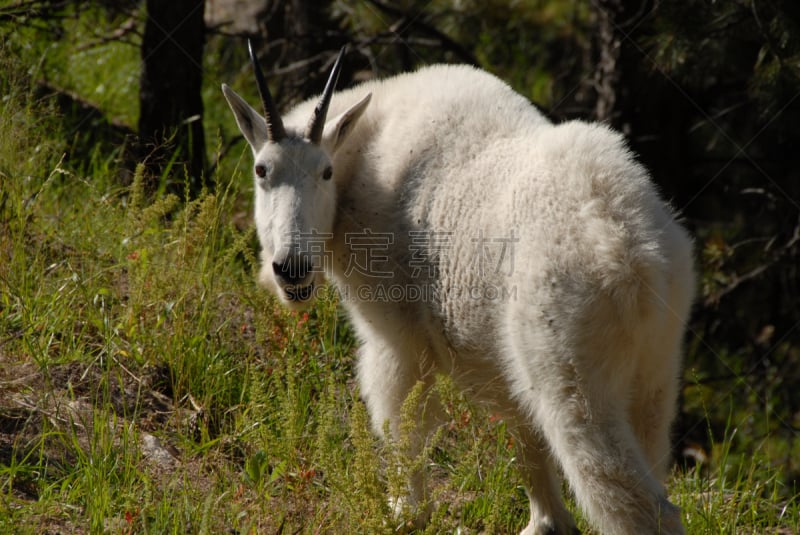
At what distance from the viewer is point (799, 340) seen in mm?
9227

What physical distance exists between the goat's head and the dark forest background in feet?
3.43

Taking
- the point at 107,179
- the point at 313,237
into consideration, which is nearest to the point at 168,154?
the point at 107,179

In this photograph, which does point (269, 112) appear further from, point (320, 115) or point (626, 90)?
point (626, 90)

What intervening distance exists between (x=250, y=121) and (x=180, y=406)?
1591 millimetres

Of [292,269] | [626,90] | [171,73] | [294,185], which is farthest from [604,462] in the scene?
[171,73]

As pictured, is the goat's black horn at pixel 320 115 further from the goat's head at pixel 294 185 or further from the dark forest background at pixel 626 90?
the dark forest background at pixel 626 90

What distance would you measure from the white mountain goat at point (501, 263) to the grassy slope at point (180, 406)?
0.27 metres

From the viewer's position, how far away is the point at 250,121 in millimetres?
4684

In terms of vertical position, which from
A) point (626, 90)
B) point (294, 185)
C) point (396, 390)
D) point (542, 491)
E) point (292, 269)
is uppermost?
point (626, 90)

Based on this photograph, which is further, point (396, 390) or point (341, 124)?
point (341, 124)

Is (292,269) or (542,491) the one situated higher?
(292,269)

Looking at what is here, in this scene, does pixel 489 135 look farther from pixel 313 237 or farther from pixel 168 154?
pixel 168 154

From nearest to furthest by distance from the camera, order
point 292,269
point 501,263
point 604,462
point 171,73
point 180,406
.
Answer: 1. point 604,462
2. point 501,263
3. point 292,269
4. point 180,406
5. point 171,73

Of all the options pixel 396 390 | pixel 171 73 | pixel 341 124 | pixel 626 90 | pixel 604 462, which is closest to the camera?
pixel 604 462
